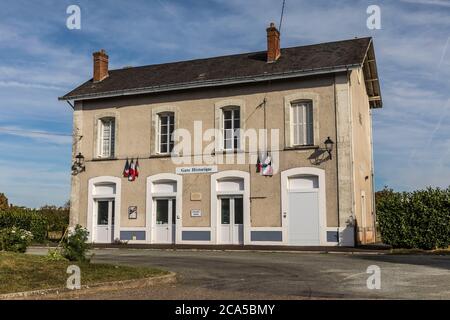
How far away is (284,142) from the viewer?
69.1 feet

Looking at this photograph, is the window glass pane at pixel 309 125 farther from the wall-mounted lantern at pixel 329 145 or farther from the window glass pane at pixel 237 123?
the window glass pane at pixel 237 123

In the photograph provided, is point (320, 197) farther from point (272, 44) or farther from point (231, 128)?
point (272, 44)

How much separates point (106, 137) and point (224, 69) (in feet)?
20.3

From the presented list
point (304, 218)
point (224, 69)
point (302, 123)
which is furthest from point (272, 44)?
point (304, 218)

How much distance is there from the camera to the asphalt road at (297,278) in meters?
8.66

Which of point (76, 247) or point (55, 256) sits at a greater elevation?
point (76, 247)

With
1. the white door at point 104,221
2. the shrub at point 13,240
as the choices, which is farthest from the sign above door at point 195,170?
the shrub at point 13,240

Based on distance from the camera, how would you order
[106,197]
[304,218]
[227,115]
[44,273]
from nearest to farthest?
[44,273], [304,218], [227,115], [106,197]

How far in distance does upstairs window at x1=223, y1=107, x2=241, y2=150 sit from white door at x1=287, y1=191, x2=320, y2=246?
3249mm

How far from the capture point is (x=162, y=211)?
2302cm

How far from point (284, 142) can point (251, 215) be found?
3.09 metres

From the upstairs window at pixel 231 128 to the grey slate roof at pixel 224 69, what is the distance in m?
1.26
